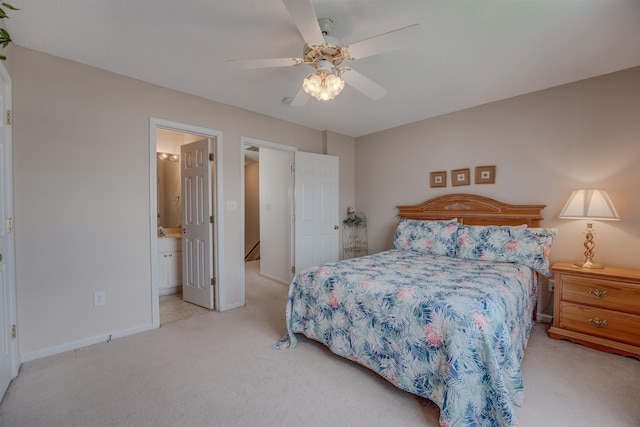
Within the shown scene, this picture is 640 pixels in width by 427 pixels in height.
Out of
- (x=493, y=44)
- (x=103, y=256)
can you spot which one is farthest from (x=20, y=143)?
(x=493, y=44)

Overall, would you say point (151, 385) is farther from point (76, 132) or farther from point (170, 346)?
point (76, 132)

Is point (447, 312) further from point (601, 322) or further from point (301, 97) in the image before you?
point (301, 97)

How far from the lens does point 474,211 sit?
348 centimetres

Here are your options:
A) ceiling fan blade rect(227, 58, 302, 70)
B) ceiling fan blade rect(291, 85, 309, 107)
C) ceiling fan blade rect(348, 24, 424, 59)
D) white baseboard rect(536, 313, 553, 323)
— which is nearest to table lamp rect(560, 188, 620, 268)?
white baseboard rect(536, 313, 553, 323)

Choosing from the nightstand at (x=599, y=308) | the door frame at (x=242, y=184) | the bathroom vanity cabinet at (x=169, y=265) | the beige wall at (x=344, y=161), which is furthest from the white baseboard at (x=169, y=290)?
the nightstand at (x=599, y=308)

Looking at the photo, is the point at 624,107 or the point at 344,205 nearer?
the point at 624,107

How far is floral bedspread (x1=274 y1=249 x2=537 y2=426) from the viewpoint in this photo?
151cm

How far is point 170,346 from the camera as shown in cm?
248

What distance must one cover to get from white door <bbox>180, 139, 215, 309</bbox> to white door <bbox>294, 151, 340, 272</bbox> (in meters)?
1.20

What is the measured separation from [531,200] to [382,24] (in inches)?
98.6

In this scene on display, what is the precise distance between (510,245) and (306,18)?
2736 mm

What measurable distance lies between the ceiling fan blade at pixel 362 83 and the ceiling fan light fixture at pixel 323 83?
103 millimetres

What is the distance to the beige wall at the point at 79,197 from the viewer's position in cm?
222

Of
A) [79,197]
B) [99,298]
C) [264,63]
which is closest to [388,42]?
[264,63]
